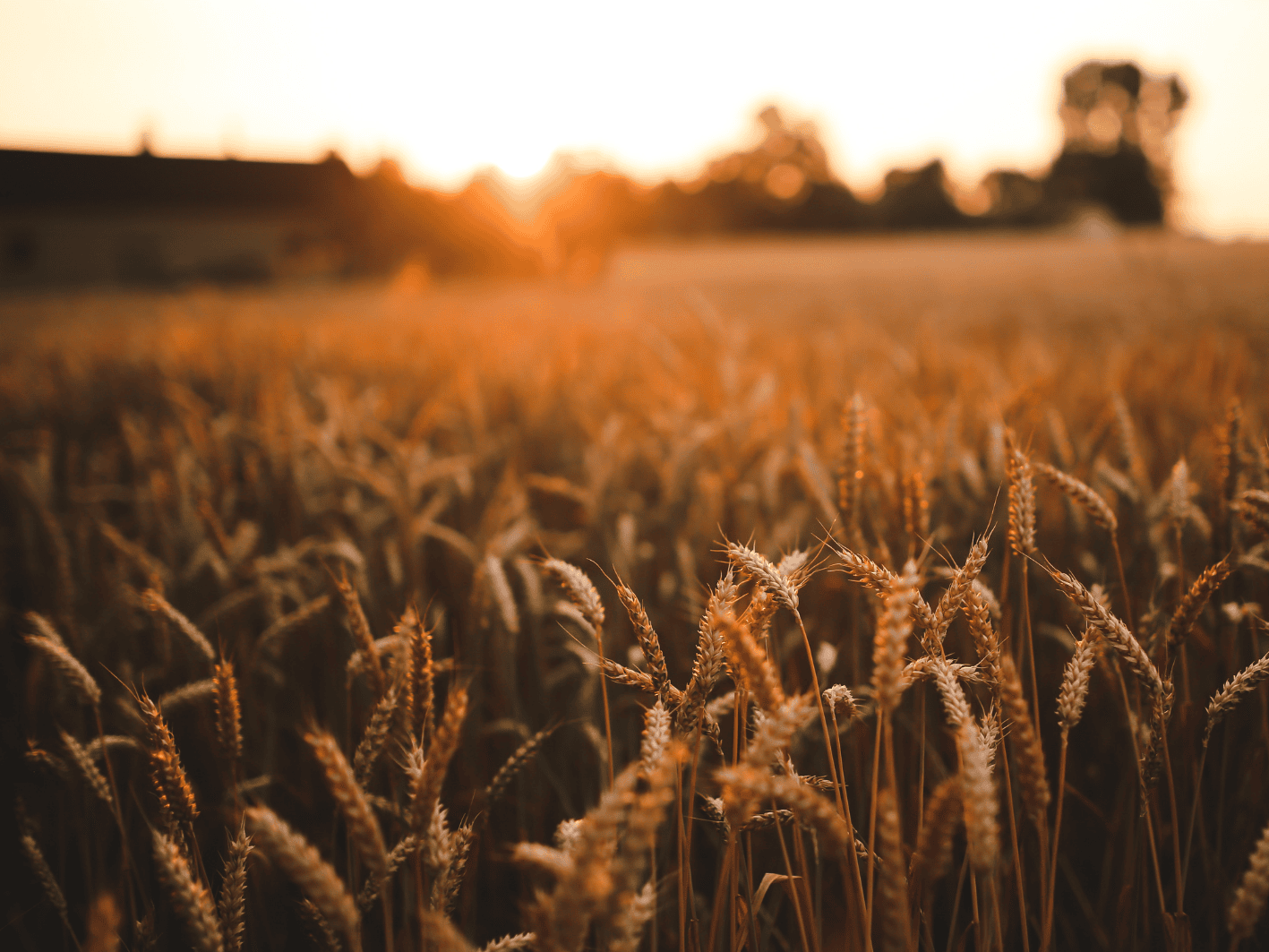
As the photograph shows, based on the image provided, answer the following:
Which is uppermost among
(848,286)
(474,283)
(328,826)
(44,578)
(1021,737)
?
(474,283)

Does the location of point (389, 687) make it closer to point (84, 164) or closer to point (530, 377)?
point (530, 377)

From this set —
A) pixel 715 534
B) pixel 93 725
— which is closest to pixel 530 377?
pixel 715 534

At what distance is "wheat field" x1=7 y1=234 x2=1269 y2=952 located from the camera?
0.64m

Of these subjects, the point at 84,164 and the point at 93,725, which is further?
the point at 84,164

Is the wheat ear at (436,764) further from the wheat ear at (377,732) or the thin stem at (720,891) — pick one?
the thin stem at (720,891)

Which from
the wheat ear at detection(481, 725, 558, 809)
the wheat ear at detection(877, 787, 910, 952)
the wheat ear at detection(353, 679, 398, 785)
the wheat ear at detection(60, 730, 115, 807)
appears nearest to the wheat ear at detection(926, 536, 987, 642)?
the wheat ear at detection(877, 787, 910, 952)

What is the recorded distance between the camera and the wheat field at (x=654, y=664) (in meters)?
0.64

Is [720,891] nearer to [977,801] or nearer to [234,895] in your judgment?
[977,801]

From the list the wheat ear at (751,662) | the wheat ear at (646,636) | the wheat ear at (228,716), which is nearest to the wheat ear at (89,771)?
the wheat ear at (228,716)

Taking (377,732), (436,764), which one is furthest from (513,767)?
(436,764)

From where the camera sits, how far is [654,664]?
2.23 feet

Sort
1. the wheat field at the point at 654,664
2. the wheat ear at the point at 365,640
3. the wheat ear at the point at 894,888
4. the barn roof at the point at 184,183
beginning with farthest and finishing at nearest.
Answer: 1. the barn roof at the point at 184,183
2. the wheat ear at the point at 365,640
3. the wheat field at the point at 654,664
4. the wheat ear at the point at 894,888

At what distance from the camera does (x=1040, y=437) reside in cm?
166

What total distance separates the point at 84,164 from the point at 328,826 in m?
25.6
